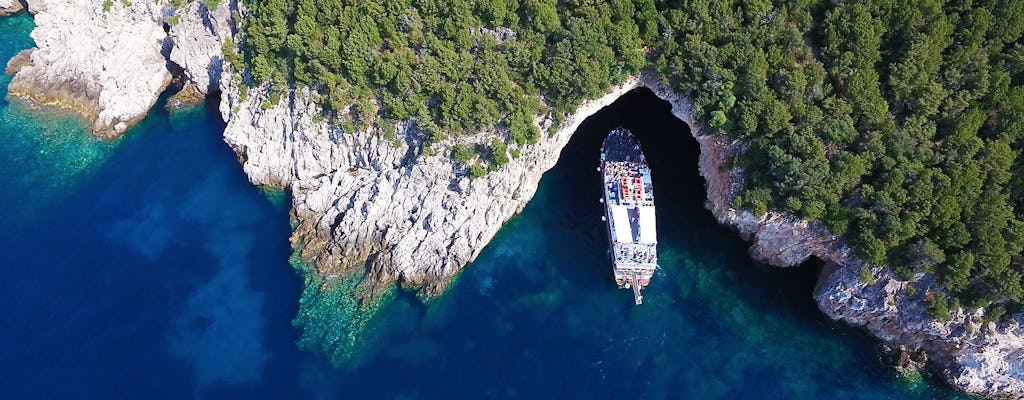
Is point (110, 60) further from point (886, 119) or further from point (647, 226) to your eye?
point (886, 119)

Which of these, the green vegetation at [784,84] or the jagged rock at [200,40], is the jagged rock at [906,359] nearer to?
the green vegetation at [784,84]

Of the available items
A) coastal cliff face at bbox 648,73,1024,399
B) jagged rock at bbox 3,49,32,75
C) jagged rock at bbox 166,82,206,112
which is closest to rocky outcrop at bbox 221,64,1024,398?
coastal cliff face at bbox 648,73,1024,399

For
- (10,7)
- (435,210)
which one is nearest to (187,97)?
(10,7)

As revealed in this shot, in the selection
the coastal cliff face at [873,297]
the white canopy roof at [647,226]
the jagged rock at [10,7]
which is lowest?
the coastal cliff face at [873,297]

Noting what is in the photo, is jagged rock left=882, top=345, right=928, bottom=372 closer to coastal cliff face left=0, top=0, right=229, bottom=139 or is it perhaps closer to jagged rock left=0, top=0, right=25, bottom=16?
coastal cliff face left=0, top=0, right=229, bottom=139

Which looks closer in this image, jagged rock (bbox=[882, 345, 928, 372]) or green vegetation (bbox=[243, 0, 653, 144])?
jagged rock (bbox=[882, 345, 928, 372])

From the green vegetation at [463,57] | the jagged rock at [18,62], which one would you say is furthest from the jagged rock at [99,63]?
the green vegetation at [463,57]
